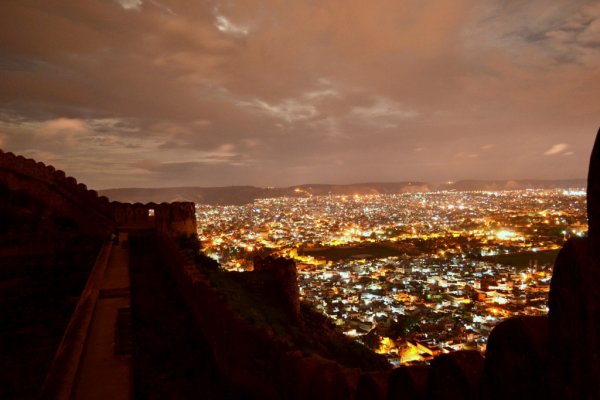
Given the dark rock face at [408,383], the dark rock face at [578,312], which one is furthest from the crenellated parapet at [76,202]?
the dark rock face at [578,312]

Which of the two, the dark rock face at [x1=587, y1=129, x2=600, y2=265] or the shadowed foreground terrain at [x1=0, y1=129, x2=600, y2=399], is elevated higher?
the dark rock face at [x1=587, y1=129, x2=600, y2=265]

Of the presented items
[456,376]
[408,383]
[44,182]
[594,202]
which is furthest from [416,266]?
[594,202]

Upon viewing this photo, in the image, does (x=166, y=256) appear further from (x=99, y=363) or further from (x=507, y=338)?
(x=507, y=338)

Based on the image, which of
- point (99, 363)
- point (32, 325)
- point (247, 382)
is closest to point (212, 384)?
point (247, 382)

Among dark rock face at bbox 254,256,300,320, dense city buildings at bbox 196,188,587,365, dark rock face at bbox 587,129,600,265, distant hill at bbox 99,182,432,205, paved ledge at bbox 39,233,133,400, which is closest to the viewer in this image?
dark rock face at bbox 587,129,600,265

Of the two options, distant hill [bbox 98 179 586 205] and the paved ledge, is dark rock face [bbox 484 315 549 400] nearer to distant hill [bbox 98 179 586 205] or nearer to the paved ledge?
the paved ledge

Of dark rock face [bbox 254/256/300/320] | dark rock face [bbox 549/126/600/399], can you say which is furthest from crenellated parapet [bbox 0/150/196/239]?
dark rock face [bbox 549/126/600/399]
